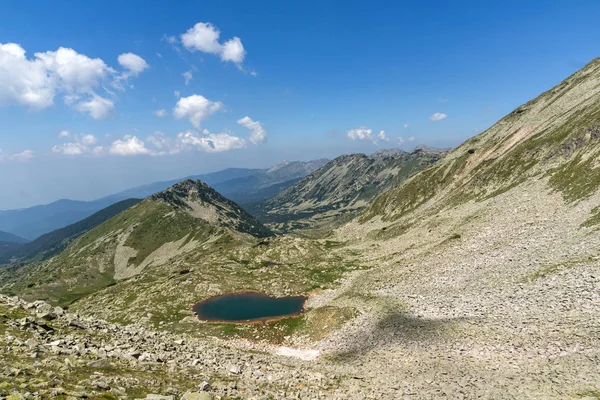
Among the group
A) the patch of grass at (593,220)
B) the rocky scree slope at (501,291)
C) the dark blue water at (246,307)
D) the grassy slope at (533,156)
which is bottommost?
the dark blue water at (246,307)

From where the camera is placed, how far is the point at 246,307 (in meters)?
93.2

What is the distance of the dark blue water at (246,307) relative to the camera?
84625 mm

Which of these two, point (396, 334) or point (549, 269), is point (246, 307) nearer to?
point (396, 334)

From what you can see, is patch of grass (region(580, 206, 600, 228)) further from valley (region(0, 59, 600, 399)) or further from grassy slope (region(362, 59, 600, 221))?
grassy slope (region(362, 59, 600, 221))

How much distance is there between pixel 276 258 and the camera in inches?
5955

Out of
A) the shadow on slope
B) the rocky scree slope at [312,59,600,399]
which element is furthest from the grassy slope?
the shadow on slope

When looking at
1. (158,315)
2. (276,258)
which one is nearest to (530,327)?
(158,315)

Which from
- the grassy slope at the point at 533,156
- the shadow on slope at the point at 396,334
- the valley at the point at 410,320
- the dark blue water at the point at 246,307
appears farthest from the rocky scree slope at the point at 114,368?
the grassy slope at the point at 533,156

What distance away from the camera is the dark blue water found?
278ft

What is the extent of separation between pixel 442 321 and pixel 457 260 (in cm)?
2835

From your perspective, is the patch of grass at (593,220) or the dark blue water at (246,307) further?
the dark blue water at (246,307)

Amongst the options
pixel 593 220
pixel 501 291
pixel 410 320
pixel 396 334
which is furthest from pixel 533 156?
pixel 396 334

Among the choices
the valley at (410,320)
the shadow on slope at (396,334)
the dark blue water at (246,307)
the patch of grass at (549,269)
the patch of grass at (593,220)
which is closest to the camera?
the valley at (410,320)

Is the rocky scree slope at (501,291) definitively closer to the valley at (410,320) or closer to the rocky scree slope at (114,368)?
the valley at (410,320)
